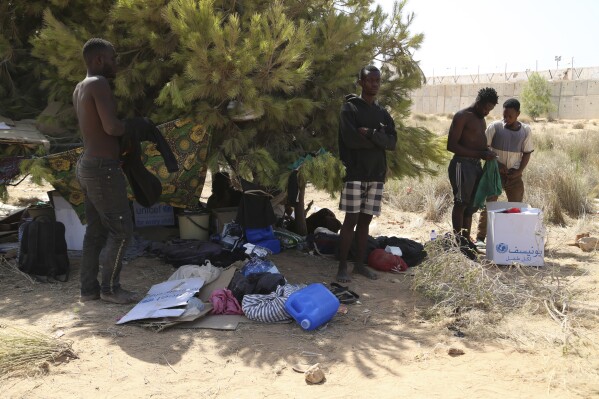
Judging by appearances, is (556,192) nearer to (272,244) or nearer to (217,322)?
(272,244)

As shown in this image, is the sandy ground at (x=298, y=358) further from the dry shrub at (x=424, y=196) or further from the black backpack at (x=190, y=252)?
the dry shrub at (x=424, y=196)

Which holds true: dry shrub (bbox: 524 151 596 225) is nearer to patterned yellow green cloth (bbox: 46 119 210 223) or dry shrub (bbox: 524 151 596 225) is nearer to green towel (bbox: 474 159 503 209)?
green towel (bbox: 474 159 503 209)

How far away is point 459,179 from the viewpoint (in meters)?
5.68

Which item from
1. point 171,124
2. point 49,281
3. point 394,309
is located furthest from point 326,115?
point 49,281

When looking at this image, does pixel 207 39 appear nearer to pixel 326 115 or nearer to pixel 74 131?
pixel 326 115

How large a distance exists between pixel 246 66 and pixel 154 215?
2.68 meters

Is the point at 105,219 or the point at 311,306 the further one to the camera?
the point at 105,219

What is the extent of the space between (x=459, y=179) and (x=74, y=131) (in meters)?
3.77

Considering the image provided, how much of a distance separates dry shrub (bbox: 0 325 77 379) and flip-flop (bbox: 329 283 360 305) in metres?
2.00

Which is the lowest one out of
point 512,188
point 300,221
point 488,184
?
point 300,221

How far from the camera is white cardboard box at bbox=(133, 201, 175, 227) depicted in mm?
6398

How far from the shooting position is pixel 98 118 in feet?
13.0

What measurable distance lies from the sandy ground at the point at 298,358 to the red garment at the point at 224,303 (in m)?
0.24

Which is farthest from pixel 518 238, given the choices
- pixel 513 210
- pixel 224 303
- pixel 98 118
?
pixel 98 118
